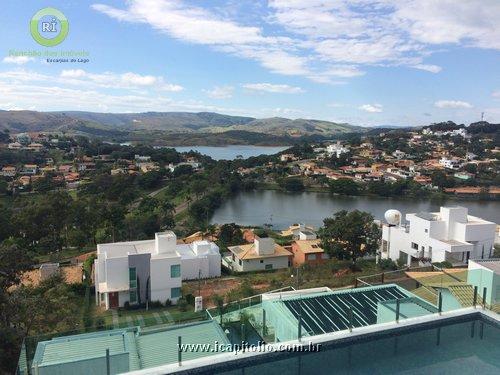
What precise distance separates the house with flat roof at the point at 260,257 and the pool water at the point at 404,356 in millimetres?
8462

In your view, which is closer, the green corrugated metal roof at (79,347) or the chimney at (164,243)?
the green corrugated metal roof at (79,347)

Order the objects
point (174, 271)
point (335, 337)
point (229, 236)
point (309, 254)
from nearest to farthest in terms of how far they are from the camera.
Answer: point (335, 337) < point (174, 271) < point (309, 254) < point (229, 236)

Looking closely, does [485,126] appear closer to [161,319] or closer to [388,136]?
[388,136]

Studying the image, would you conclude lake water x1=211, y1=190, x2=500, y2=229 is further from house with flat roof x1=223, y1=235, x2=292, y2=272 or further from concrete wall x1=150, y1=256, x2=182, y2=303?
concrete wall x1=150, y1=256, x2=182, y2=303

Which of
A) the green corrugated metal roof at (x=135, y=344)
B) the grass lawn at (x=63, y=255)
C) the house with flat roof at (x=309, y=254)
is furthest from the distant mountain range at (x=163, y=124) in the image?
the green corrugated metal roof at (x=135, y=344)

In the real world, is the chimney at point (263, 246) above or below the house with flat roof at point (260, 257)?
above

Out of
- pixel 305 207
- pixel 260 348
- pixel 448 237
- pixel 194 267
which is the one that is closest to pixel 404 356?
pixel 260 348

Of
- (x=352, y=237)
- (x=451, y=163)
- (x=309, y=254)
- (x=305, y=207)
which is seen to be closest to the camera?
(x=352, y=237)

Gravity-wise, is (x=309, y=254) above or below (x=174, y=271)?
below

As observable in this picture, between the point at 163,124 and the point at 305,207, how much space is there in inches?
4279

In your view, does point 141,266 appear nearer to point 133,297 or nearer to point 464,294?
point 133,297

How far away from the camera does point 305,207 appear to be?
85.2ft

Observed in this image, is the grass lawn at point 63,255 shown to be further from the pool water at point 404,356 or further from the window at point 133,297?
the pool water at point 404,356

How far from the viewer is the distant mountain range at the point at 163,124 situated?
87.1 m
